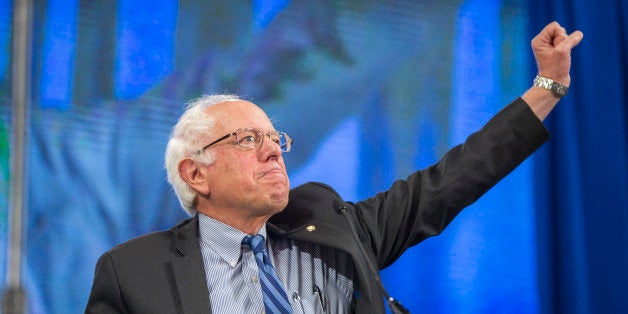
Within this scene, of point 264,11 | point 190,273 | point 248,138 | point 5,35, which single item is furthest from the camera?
point 264,11

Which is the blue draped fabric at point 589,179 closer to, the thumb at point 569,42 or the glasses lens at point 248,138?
the thumb at point 569,42

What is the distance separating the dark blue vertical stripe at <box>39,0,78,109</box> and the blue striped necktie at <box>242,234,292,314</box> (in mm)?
1019

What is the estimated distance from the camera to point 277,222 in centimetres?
219

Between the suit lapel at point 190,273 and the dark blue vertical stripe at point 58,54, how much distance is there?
34.2 inches

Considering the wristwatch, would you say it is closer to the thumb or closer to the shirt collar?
the thumb

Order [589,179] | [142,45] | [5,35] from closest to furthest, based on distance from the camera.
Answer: [5,35] < [142,45] < [589,179]

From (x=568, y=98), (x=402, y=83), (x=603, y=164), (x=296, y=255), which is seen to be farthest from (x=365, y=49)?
(x=296, y=255)

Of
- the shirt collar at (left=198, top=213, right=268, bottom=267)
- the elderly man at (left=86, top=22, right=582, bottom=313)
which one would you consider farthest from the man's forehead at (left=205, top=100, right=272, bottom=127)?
the shirt collar at (left=198, top=213, right=268, bottom=267)

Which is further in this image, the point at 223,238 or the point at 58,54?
the point at 58,54

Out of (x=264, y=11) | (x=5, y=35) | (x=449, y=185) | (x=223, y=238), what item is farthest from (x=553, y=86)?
(x=5, y=35)

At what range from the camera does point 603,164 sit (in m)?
3.08

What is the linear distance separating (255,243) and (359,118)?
43.0 inches

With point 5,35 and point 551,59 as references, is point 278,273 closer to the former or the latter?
point 551,59

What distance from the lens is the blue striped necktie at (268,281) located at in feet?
6.43
